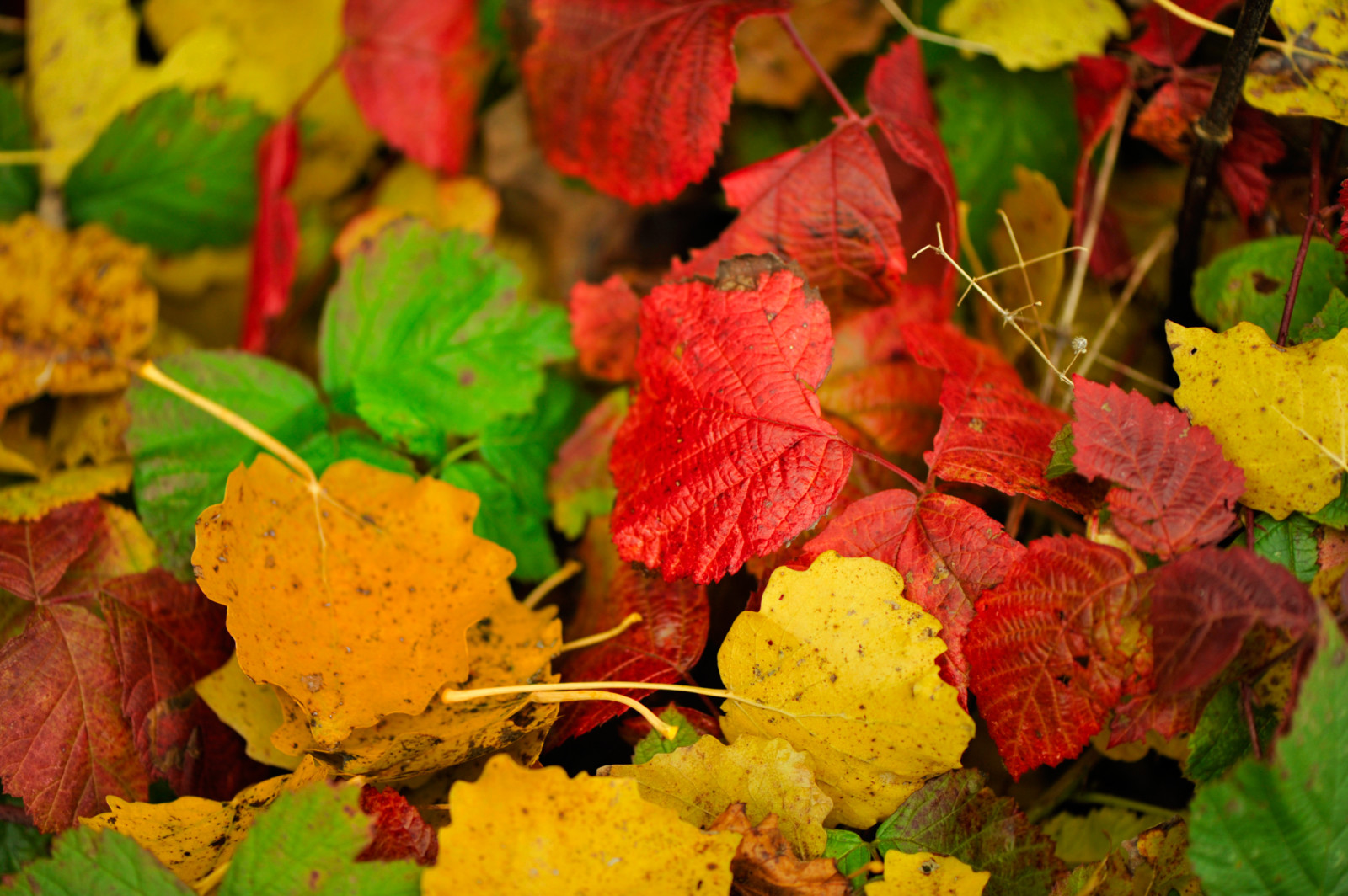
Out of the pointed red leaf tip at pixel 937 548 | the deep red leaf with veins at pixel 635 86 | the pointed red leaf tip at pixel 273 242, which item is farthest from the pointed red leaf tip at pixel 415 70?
the pointed red leaf tip at pixel 937 548

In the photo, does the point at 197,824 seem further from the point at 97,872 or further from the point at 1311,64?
the point at 1311,64

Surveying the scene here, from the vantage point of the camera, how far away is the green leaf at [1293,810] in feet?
2.27

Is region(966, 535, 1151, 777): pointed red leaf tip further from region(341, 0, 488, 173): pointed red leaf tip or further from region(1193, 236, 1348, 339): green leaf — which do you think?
region(341, 0, 488, 173): pointed red leaf tip

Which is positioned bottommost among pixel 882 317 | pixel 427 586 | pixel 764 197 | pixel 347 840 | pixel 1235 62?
pixel 347 840

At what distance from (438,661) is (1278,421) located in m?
0.89

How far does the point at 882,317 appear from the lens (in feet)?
3.81

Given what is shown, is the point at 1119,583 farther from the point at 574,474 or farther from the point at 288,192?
the point at 288,192

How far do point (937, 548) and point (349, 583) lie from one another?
612 millimetres

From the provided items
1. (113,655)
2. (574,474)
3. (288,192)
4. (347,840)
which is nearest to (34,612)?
(113,655)

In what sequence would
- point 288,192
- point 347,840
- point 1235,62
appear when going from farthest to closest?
point 288,192 → point 1235,62 → point 347,840

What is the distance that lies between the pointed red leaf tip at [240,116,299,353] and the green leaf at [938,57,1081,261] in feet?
3.63

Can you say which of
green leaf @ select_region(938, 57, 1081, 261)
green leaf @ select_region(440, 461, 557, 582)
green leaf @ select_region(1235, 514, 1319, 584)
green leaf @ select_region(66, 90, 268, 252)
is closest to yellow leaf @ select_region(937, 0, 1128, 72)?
green leaf @ select_region(938, 57, 1081, 261)

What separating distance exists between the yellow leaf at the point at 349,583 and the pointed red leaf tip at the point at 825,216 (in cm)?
47

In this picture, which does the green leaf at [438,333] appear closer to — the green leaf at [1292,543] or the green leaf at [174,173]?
the green leaf at [174,173]
